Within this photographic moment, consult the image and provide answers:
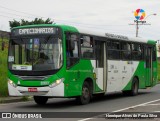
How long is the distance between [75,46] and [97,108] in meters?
2.48

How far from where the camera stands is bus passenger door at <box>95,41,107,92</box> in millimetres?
18875

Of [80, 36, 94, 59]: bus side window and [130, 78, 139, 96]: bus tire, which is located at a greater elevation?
[80, 36, 94, 59]: bus side window

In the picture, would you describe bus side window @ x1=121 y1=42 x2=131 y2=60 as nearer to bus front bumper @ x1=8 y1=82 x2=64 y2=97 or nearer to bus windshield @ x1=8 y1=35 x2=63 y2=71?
bus windshield @ x1=8 y1=35 x2=63 y2=71

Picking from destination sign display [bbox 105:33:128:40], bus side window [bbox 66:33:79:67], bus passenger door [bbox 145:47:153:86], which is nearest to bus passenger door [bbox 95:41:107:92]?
destination sign display [bbox 105:33:128:40]

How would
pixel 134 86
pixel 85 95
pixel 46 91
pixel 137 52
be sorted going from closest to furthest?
pixel 46 91 < pixel 85 95 < pixel 134 86 < pixel 137 52

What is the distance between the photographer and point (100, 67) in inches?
755

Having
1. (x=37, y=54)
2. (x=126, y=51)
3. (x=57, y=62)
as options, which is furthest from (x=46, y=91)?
(x=126, y=51)

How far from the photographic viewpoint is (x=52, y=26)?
16.6 m

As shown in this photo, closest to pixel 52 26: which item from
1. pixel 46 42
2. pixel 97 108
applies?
pixel 46 42

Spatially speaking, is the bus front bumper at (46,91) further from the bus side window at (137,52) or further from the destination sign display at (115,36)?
the bus side window at (137,52)

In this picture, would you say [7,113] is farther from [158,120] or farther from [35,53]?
[158,120]

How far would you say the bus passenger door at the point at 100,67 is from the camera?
18875mm

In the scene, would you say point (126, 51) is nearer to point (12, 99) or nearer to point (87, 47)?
point (87, 47)

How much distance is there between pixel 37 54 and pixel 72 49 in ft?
4.28
